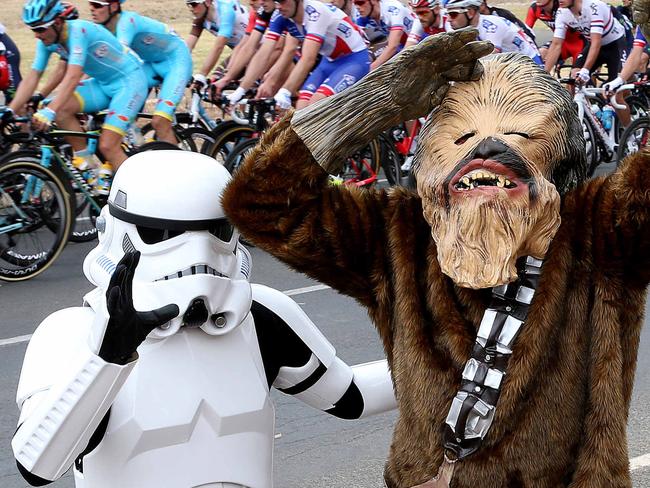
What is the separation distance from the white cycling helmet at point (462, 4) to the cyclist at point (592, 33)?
8.08ft

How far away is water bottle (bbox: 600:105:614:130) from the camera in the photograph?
11961 millimetres

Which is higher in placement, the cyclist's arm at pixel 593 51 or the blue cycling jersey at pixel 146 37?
the blue cycling jersey at pixel 146 37

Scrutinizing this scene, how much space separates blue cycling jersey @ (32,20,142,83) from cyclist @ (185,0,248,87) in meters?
3.43

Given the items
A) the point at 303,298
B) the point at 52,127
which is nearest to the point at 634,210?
the point at 303,298

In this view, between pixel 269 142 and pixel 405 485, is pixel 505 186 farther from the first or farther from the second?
pixel 405 485

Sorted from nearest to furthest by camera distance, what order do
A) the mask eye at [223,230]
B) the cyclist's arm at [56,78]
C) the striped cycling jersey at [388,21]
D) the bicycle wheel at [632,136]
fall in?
1. the mask eye at [223,230]
2. the cyclist's arm at [56,78]
3. the bicycle wheel at [632,136]
4. the striped cycling jersey at [388,21]

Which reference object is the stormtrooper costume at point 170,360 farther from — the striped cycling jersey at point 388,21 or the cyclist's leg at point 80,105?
the striped cycling jersey at point 388,21

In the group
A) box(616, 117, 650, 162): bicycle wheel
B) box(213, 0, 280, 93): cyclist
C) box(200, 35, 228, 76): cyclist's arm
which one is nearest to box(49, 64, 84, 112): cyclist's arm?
box(213, 0, 280, 93): cyclist

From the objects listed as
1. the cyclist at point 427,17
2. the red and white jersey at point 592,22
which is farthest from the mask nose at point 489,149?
the red and white jersey at point 592,22

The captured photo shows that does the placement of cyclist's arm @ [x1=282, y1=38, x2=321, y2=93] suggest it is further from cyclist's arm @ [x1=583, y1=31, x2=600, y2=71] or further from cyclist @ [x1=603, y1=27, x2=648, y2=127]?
cyclist's arm @ [x1=583, y1=31, x2=600, y2=71]

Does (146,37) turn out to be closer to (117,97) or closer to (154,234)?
(117,97)

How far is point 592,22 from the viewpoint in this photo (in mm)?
12898

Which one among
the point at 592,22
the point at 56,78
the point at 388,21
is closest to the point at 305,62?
the point at 56,78

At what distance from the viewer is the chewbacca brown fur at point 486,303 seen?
8.02ft
